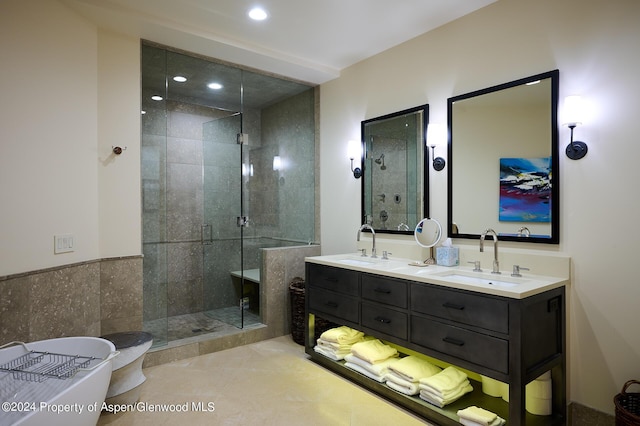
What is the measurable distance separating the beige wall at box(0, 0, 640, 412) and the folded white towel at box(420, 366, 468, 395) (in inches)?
25.5

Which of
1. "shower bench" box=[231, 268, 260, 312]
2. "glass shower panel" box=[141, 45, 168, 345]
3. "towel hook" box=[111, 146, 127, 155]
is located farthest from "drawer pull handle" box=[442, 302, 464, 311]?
"towel hook" box=[111, 146, 127, 155]

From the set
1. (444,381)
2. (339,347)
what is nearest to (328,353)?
(339,347)

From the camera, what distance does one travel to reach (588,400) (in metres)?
2.19

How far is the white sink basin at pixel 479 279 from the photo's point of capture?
7.49ft

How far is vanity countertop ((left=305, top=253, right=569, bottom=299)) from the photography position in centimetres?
202

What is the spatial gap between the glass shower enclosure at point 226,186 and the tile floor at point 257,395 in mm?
536

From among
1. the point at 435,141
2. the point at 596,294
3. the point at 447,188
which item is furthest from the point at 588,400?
the point at 435,141

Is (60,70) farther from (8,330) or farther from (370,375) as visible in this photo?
(370,375)

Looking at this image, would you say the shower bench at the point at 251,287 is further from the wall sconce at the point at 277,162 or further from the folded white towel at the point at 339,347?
the wall sconce at the point at 277,162

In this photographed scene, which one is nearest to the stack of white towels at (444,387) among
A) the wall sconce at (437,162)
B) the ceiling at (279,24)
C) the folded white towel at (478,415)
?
the folded white towel at (478,415)

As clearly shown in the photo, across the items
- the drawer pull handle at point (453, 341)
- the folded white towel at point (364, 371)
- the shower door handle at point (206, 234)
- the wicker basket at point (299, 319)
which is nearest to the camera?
the drawer pull handle at point (453, 341)

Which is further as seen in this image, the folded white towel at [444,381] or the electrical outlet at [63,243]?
the electrical outlet at [63,243]

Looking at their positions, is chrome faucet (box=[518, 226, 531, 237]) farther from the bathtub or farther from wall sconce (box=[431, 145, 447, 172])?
the bathtub

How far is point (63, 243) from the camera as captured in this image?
2535 mm
